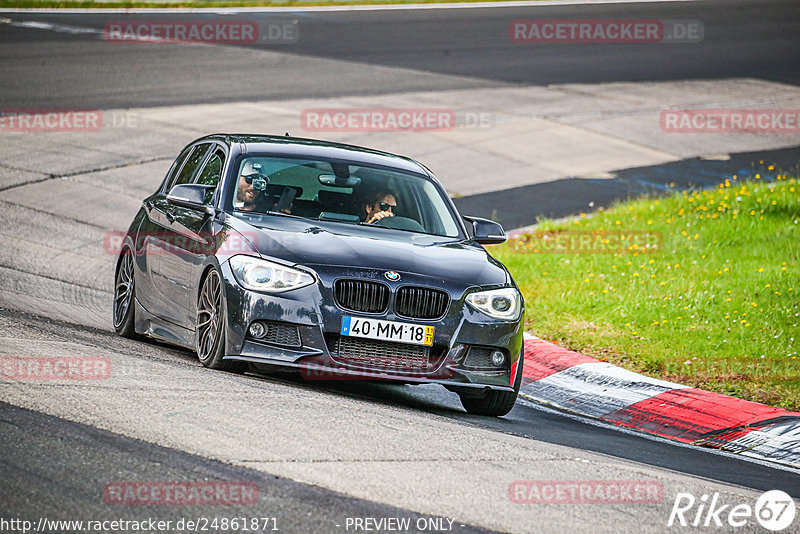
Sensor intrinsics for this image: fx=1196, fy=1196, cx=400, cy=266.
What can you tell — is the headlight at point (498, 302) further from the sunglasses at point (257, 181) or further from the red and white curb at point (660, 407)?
the sunglasses at point (257, 181)

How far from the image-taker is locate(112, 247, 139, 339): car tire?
31.3 feet

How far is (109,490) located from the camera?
4883 millimetres

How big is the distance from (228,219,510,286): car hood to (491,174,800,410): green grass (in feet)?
8.39

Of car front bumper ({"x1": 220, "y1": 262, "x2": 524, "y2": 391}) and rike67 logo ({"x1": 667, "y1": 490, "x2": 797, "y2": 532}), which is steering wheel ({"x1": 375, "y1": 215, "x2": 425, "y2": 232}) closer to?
car front bumper ({"x1": 220, "y1": 262, "x2": 524, "y2": 391})

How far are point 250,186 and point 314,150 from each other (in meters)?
0.70

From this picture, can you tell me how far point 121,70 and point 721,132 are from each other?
39.7 feet

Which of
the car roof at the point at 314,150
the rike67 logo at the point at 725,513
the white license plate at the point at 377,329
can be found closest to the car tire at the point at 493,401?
the white license plate at the point at 377,329

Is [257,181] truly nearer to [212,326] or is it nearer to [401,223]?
[401,223]

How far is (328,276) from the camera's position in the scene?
7.40m

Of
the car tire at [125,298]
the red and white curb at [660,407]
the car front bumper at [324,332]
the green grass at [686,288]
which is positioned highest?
the car front bumper at [324,332]

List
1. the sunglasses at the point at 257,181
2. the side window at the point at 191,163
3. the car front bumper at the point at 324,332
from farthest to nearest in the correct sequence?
the side window at the point at 191,163 < the sunglasses at the point at 257,181 < the car front bumper at the point at 324,332

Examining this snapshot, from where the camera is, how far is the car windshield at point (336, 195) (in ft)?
28.1

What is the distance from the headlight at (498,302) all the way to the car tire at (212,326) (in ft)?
5.06

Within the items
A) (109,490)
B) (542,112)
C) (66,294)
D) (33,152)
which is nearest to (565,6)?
(542,112)
